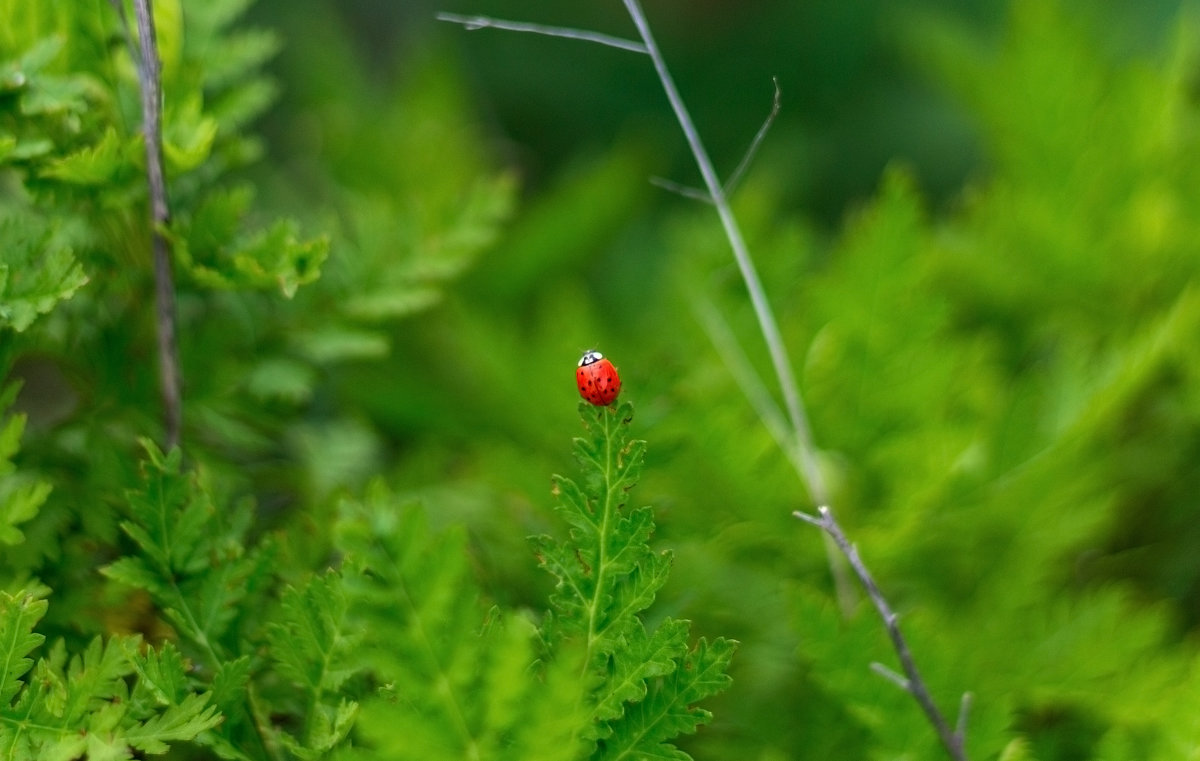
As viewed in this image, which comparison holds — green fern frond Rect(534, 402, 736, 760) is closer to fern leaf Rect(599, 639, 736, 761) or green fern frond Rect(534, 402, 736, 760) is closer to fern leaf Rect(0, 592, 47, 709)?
fern leaf Rect(599, 639, 736, 761)

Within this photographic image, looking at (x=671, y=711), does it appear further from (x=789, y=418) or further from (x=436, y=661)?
(x=789, y=418)

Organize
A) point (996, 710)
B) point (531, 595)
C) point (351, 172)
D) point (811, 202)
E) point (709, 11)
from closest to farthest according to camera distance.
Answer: point (996, 710) < point (531, 595) < point (351, 172) < point (811, 202) < point (709, 11)

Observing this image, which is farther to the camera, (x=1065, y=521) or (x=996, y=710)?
(x=1065, y=521)

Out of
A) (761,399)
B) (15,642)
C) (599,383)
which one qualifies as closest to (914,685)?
(599,383)

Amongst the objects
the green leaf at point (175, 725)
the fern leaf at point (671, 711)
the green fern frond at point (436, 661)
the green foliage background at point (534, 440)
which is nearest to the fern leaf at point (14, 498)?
the green foliage background at point (534, 440)

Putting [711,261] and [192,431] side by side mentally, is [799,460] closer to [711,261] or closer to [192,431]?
[711,261]

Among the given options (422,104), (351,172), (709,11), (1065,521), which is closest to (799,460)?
(1065,521)

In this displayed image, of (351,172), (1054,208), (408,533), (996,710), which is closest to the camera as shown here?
(408,533)

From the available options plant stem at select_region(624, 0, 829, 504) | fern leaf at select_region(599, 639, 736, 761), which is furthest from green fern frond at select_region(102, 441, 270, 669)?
plant stem at select_region(624, 0, 829, 504)
